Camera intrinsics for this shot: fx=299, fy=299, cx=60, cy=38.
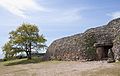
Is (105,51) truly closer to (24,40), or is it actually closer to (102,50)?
(102,50)

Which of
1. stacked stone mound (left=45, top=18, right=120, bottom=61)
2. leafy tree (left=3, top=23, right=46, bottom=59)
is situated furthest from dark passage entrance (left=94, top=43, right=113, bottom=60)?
leafy tree (left=3, top=23, right=46, bottom=59)

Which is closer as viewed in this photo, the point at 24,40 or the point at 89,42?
the point at 89,42

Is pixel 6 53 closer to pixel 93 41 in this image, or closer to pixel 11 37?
pixel 11 37

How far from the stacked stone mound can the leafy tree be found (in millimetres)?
7583

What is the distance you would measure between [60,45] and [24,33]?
7.66 meters

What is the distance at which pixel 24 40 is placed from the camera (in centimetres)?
4916

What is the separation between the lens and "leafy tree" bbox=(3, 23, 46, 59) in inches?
1922

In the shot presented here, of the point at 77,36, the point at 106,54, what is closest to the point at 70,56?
the point at 77,36

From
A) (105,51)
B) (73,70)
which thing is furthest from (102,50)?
(73,70)

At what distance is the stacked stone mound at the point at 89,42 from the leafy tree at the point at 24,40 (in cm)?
758

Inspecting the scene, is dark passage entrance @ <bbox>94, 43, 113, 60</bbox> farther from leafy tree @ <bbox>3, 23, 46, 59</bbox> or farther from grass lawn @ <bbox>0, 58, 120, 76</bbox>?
leafy tree @ <bbox>3, 23, 46, 59</bbox>

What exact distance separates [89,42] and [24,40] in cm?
1482

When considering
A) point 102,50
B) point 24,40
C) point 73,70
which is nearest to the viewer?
point 73,70

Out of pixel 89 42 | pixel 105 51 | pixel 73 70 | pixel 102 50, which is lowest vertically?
pixel 73 70
